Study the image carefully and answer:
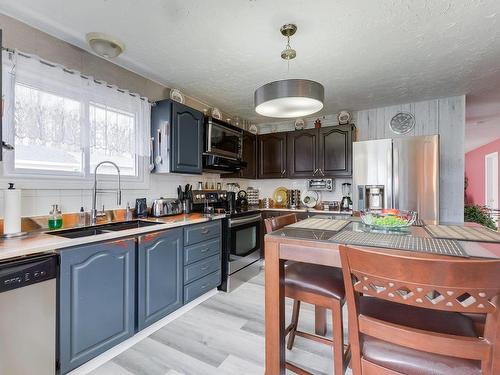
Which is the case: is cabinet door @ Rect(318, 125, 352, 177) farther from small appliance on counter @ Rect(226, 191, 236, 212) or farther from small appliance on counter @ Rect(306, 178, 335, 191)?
small appliance on counter @ Rect(226, 191, 236, 212)

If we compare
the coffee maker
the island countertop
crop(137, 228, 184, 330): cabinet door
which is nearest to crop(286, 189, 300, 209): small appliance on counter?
the coffee maker

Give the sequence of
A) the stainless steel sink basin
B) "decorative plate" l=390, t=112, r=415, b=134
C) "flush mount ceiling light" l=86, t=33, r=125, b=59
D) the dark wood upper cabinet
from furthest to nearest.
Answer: the dark wood upper cabinet
"decorative plate" l=390, t=112, r=415, b=134
the stainless steel sink basin
"flush mount ceiling light" l=86, t=33, r=125, b=59

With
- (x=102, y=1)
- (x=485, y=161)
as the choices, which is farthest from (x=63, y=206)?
(x=485, y=161)

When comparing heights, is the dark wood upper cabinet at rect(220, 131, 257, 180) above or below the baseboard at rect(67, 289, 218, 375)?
above

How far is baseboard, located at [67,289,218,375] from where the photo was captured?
1.56 m

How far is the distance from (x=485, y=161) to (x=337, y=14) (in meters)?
7.17

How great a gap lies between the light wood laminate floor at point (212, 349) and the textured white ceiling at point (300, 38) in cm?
232

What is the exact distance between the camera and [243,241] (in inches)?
123

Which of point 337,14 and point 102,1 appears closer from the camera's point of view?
point 102,1

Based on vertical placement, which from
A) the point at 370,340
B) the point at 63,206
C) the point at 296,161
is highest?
the point at 296,161

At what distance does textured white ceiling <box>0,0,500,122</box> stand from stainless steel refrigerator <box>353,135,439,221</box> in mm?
682

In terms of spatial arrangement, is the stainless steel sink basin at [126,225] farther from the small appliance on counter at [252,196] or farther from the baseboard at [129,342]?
the small appliance on counter at [252,196]

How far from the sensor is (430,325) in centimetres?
96

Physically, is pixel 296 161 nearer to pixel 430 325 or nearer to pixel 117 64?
pixel 117 64
